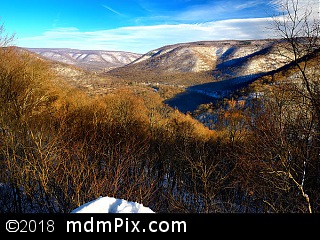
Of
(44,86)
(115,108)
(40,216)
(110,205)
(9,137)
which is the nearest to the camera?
(40,216)

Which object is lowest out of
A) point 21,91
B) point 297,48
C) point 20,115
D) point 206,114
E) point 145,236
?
point 206,114

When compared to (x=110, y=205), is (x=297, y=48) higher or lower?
higher

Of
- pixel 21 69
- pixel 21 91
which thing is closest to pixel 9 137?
pixel 21 91

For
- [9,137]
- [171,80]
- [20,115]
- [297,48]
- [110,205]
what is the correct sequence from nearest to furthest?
[110,205] < [297,48] < [9,137] < [20,115] < [171,80]

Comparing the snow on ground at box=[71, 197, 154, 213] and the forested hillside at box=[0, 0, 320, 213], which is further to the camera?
the forested hillside at box=[0, 0, 320, 213]

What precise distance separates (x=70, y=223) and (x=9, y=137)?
31.8 feet

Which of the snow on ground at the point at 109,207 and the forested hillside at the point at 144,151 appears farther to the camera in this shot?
the forested hillside at the point at 144,151

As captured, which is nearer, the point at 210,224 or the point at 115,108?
the point at 210,224

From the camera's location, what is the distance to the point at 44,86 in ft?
52.9

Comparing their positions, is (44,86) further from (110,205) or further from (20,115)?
(110,205)

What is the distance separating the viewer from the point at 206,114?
64875mm

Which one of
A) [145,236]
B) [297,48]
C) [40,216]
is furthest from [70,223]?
[297,48]

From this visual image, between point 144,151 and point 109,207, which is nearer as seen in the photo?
point 109,207

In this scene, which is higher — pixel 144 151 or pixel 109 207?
pixel 109 207
